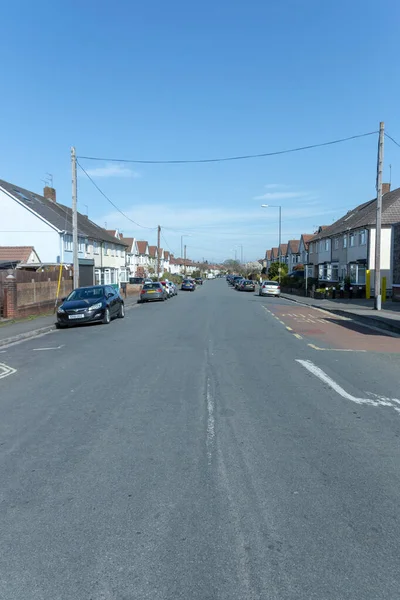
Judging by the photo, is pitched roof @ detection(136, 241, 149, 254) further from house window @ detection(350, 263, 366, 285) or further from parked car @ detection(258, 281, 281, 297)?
house window @ detection(350, 263, 366, 285)

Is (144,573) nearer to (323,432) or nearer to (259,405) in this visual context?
(323,432)

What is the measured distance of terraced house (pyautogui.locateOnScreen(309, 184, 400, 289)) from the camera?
1463 inches

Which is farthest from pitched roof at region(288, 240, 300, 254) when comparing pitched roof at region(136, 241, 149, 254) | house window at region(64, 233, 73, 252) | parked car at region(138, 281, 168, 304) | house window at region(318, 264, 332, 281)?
house window at region(64, 233, 73, 252)

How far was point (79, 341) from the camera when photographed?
1333 centimetres

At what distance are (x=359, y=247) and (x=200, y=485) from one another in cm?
3871

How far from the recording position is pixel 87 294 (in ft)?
61.2

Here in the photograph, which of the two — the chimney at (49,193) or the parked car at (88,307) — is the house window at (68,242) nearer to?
the chimney at (49,193)

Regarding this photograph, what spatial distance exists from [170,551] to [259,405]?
3486mm

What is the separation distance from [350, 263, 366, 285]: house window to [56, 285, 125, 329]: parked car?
25527mm

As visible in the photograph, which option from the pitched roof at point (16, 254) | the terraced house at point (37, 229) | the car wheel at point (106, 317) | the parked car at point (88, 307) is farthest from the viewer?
the terraced house at point (37, 229)

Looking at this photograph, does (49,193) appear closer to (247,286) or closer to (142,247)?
(247,286)

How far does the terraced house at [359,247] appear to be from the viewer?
3716 centimetres

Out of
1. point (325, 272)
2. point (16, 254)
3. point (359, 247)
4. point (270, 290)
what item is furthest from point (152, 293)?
point (325, 272)

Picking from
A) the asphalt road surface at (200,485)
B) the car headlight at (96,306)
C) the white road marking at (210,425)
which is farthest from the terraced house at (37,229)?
the white road marking at (210,425)
